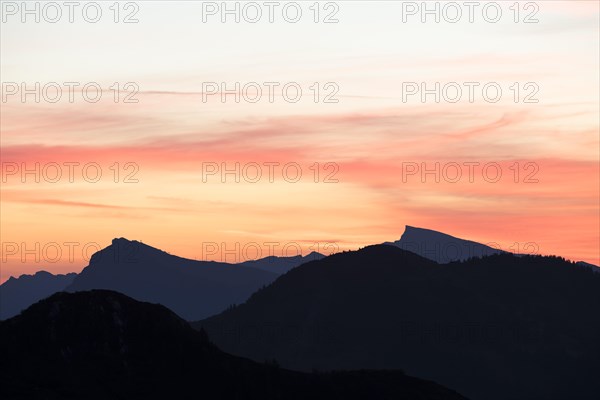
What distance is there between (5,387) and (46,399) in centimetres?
896

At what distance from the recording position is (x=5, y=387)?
652ft

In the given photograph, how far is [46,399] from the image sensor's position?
196500 mm
